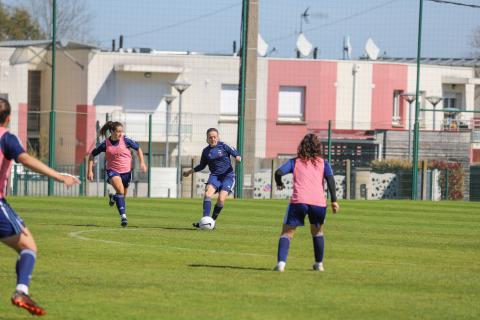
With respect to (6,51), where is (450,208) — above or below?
below

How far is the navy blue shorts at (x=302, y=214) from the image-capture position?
1322 cm

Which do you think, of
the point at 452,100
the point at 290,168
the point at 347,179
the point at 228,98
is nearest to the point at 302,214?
the point at 290,168

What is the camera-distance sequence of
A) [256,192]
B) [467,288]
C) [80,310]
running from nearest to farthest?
[80,310] < [467,288] < [256,192]

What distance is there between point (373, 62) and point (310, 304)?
168 feet

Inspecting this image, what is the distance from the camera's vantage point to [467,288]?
487 inches

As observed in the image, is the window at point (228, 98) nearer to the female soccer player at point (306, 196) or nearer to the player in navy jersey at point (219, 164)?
the player in navy jersey at point (219, 164)

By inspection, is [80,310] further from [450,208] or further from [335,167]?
[335,167]

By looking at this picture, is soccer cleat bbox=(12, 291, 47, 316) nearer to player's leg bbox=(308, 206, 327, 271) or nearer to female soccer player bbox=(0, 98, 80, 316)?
female soccer player bbox=(0, 98, 80, 316)

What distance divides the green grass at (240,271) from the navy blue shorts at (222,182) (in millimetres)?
735

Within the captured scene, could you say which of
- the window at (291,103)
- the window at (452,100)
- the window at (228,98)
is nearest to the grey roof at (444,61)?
the window at (452,100)

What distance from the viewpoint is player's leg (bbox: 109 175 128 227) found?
20.4 metres

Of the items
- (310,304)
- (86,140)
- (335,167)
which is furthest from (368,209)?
(86,140)

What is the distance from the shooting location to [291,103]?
60.8 m

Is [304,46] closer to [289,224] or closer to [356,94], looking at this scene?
[356,94]
